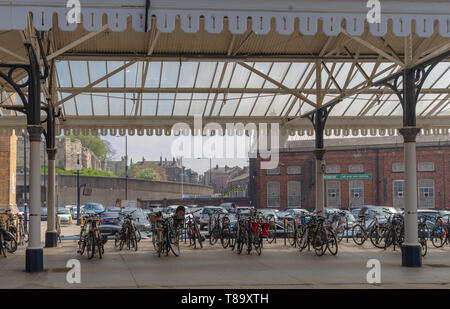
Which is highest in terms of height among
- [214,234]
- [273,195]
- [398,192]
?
[398,192]

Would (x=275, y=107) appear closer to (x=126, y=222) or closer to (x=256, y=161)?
(x=126, y=222)

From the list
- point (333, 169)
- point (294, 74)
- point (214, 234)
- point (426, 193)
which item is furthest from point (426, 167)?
point (214, 234)

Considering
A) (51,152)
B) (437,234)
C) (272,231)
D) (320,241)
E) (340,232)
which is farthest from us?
(340,232)

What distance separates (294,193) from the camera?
174 feet

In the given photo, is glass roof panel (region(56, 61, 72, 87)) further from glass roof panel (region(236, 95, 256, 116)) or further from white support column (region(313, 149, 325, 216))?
white support column (region(313, 149, 325, 216))

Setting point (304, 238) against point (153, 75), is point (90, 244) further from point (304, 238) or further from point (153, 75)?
point (153, 75)

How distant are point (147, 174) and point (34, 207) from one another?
10162cm

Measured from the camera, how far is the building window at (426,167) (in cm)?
4778

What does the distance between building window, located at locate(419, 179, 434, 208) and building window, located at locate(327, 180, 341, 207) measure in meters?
6.97

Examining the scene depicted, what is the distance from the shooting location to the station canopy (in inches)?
393

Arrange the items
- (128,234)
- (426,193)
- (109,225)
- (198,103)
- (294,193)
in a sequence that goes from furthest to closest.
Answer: (294,193) → (426,193) → (109,225) → (198,103) → (128,234)

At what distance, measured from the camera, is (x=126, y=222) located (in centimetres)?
1686

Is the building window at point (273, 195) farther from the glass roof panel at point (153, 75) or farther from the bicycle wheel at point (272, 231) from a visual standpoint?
the glass roof panel at point (153, 75)
